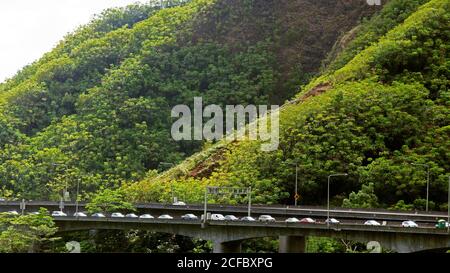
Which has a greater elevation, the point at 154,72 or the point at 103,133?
the point at 154,72

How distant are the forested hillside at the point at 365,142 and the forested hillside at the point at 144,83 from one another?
1663 cm

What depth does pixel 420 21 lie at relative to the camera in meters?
119

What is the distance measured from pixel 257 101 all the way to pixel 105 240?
194ft

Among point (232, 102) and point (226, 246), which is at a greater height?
point (232, 102)

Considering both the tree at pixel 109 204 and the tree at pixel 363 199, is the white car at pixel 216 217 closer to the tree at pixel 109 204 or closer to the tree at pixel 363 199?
the tree at pixel 109 204

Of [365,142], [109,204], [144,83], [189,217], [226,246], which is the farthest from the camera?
[144,83]

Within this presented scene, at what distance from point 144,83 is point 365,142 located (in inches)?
2183

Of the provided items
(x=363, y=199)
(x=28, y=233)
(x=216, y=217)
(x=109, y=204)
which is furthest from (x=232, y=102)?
(x=28, y=233)

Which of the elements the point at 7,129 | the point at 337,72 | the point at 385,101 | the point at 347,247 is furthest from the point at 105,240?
the point at 7,129

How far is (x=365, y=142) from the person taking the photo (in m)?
102

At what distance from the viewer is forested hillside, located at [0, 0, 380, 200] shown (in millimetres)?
129375

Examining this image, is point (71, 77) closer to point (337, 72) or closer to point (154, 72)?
point (154, 72)

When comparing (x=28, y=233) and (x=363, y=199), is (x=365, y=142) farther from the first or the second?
(x=28, y=233)
